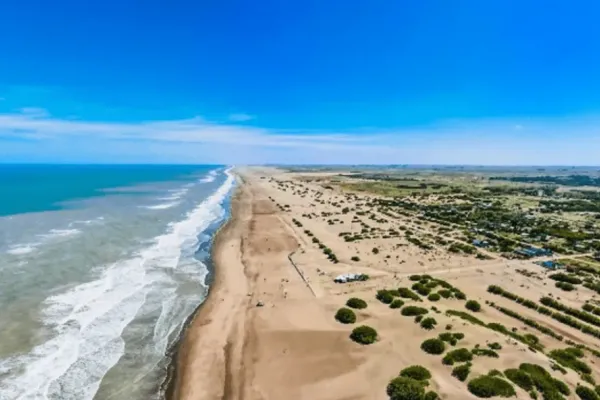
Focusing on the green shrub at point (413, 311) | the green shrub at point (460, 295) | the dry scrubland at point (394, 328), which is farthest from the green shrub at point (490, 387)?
the green shrub at point (460, 295)

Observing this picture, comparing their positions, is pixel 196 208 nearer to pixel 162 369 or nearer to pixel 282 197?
pixel 282 197

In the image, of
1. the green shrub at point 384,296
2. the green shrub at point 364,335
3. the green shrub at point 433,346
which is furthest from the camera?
the green shrub at point 384,296

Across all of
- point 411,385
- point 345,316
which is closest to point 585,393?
point 411,385

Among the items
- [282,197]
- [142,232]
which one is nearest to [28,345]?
[142,232]

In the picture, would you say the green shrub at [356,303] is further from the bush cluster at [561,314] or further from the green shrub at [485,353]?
the bush cluster at [561,314]

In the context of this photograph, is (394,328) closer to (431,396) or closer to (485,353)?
(485,353)

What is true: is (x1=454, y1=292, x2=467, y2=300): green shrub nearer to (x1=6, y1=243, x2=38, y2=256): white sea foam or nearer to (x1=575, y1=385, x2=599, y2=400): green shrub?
(x1=575, y1=385, x2=599, y2=400): green shrub

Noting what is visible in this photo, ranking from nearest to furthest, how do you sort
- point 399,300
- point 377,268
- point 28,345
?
1. point 28,345
2. point 399,300
3. point 377,268
